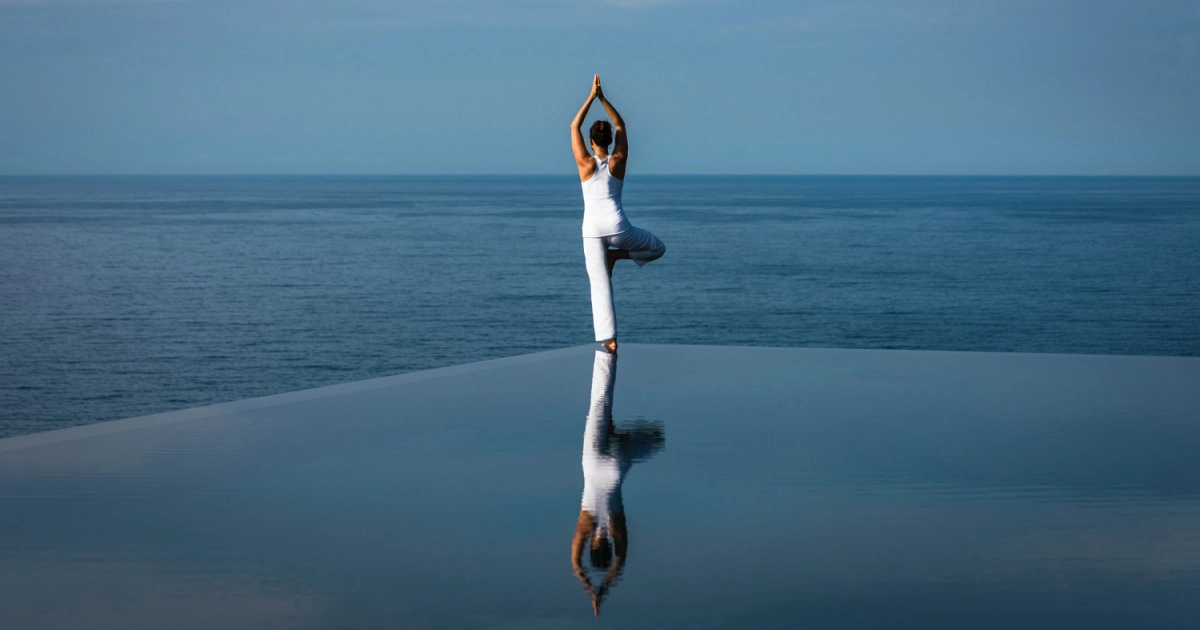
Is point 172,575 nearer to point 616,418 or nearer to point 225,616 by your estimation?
point 225,616

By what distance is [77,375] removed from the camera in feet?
139

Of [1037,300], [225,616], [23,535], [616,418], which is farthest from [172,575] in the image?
[1037,300]

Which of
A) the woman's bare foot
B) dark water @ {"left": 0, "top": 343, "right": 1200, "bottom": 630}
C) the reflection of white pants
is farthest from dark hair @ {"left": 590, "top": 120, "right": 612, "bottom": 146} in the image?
dark water @ {"left": 0, "top": 343, "right": 1200, "bottom": 630}

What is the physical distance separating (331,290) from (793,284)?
81.4 feet

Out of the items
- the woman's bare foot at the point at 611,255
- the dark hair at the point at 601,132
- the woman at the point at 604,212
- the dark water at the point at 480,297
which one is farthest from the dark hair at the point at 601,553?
the dark water at the point at 480,297

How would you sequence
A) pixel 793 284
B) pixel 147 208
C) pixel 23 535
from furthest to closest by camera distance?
pixel 147 208, pixel 793 284, pixel 23 535

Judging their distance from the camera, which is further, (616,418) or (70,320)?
(70,320)

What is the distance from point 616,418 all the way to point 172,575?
3473 mm

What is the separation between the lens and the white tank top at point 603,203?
9.60 metres

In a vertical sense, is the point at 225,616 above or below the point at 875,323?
above

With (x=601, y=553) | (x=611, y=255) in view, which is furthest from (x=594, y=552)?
(x=611, y=255)

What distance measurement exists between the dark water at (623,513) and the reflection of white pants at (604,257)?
1957 millimetres

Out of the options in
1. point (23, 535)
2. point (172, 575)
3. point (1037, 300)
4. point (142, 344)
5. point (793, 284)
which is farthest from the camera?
point (793, 284)

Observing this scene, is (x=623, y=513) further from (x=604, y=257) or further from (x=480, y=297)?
(x=480, y=297)
